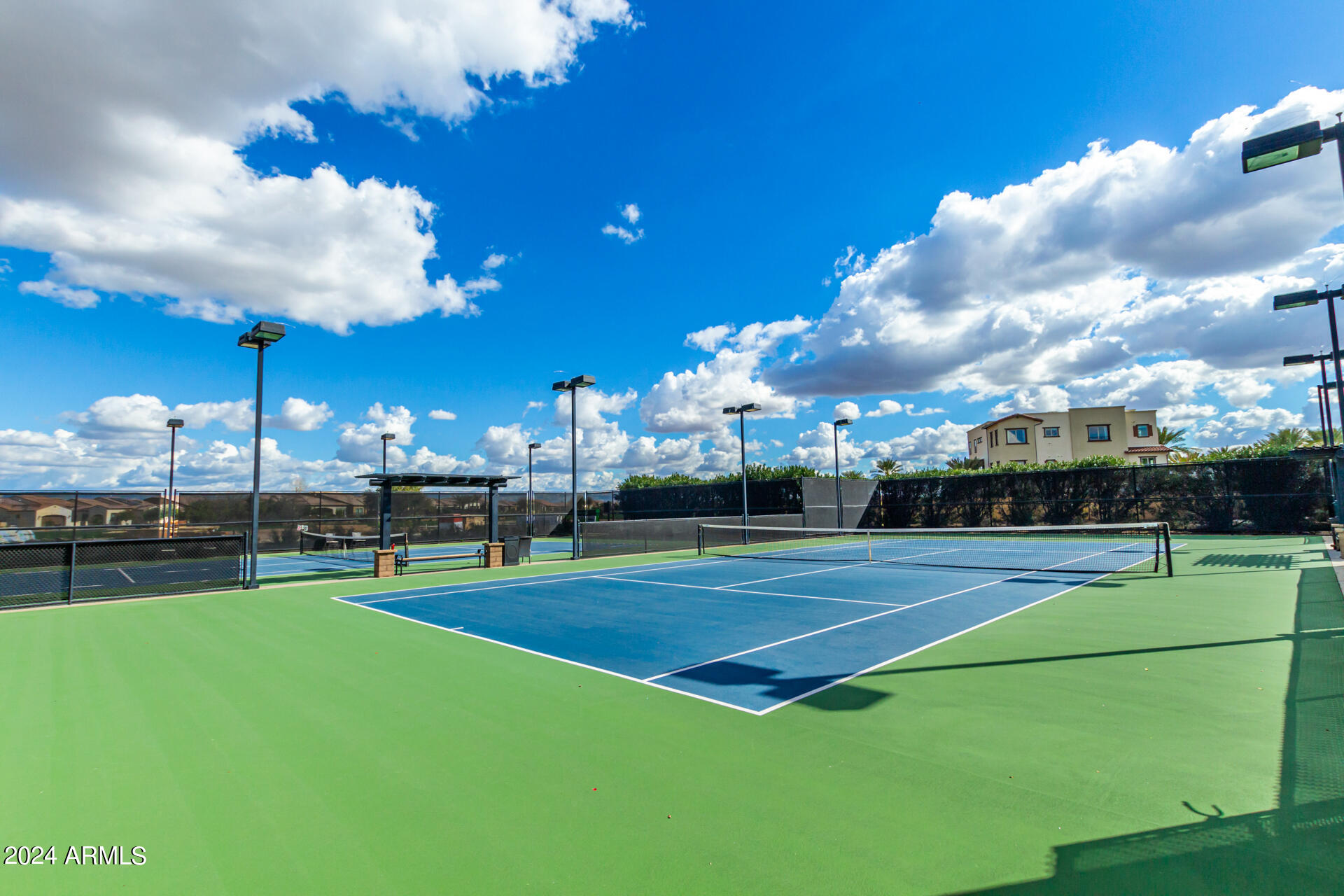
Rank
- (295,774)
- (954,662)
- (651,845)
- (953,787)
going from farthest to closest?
(954,662), (295,774), (953,787), (651,845)

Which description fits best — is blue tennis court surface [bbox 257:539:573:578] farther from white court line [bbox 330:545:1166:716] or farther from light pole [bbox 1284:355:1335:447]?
light pole [bbox 1284:355:1335:447]

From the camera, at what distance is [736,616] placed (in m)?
9.59

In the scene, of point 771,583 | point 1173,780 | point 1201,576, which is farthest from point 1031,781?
point 1201,576

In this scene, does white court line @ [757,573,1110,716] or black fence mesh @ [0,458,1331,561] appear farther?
black fence mesh @ [0,458,1331,561]

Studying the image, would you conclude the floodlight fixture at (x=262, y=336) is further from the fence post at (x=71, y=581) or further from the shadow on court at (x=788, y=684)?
the shadow on court at (x=788, y=684)

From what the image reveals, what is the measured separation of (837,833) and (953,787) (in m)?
0.95

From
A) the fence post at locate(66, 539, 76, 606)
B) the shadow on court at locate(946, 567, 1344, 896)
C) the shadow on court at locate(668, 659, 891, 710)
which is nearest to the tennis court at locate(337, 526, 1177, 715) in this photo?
the shadow on court at locate(668, 659, 891, 710)

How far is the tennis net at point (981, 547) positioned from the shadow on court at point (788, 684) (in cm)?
936

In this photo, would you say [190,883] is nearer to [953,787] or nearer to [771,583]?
[953,787]

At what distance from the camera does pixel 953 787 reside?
374 centimetres

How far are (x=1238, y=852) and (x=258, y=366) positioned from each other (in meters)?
16.5

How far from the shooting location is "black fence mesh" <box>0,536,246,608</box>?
1132 cm

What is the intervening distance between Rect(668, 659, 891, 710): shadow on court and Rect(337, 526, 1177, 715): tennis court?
0.03 m

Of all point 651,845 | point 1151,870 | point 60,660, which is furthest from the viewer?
point 60,660
